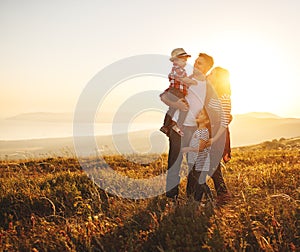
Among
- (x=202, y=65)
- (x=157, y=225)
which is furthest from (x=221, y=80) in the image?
(x=157, y=225)

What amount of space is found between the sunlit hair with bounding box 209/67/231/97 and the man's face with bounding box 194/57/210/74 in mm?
151

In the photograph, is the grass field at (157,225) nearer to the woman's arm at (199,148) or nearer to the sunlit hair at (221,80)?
the woman's arm at (199,148)

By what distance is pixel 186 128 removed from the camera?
21.0 ft

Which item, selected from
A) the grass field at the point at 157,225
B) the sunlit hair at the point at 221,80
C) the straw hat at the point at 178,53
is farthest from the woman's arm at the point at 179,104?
the grass field at the point at 157,225

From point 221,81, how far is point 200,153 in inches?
47.8

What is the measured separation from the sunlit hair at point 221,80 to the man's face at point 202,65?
0.15 meters

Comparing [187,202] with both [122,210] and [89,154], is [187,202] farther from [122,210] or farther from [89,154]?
[89,154]

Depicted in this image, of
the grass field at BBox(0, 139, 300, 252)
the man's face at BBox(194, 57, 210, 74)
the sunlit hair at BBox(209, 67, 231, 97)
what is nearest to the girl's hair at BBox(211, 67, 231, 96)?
the sunlit hair at BBox(209, 67, 231, 97)

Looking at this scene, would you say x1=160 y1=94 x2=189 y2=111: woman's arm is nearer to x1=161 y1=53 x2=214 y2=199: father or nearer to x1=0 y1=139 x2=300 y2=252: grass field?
x1=161 y1=53 x2=214 y2=199: father

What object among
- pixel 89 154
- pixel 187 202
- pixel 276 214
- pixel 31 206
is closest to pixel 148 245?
pixel 187 202

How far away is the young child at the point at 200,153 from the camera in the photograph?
6.20m

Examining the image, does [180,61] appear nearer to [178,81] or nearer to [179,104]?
[178,81]

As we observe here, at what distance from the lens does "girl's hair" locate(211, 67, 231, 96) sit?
6.22m

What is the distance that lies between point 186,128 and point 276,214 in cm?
197
